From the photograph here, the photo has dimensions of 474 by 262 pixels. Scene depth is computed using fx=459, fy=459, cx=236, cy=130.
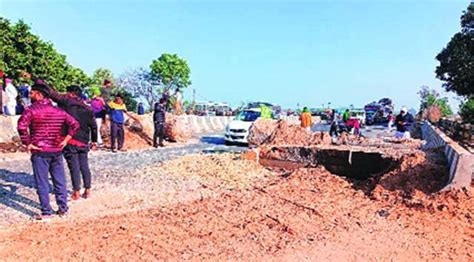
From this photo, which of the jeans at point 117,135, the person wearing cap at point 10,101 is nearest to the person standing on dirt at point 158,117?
the jeans at point 117,135

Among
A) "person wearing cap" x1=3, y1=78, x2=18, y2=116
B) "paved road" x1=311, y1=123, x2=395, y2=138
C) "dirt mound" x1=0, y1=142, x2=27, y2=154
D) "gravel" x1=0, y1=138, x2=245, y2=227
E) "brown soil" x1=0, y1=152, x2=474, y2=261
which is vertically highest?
"person wearing cap" x1=3, y1=78, x2=18, y2=116

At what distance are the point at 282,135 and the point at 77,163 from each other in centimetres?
937

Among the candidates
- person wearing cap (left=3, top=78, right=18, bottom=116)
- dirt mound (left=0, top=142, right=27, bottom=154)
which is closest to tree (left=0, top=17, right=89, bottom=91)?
person wearing cap (left=3, top=78, right=18, bottom=116)

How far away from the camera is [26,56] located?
25.4 meters

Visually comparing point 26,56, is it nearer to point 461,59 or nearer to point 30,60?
point 30,60

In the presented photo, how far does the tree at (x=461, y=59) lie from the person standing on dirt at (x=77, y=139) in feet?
126

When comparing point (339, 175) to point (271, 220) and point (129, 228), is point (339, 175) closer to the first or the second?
point (271, 220)

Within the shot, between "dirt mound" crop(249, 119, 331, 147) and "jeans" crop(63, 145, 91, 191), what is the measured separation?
7.91 metres

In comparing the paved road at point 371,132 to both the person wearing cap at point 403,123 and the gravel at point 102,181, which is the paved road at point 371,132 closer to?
the person wearing cap at point 403,123

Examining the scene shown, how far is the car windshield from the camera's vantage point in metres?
20.7

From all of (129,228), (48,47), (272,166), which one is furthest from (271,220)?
(48,47)

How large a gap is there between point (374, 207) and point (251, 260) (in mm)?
3201

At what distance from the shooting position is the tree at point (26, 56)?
24531 mm

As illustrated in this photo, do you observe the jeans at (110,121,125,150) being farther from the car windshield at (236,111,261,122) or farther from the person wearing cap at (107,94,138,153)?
the car windshield at (236,111,261,122)
